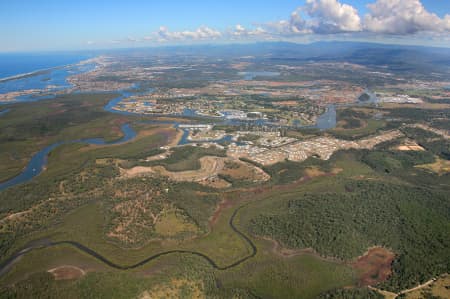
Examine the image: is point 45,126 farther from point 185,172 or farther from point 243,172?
point 243,172

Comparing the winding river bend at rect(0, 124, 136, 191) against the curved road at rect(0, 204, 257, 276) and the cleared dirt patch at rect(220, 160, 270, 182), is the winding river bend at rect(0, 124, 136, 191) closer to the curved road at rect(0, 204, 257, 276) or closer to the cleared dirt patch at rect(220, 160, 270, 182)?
the curved road at rect(0, 204, 257, 276)

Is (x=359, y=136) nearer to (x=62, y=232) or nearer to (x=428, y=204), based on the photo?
(x=428, y=204)

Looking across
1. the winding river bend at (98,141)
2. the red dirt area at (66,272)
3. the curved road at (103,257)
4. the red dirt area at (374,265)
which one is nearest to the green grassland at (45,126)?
the winding river bend at (98,141)

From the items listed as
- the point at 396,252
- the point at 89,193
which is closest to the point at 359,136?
the point at 396,252

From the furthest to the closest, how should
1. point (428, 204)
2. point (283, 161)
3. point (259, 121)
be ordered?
point (259, 121), point (283, 161), point (428, 204)

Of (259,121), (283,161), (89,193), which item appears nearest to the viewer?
(89,193)

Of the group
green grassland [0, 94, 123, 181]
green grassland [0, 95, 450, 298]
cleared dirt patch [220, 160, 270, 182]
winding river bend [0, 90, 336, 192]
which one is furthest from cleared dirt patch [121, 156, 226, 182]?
green grassland [0, 94, 123, 181]
